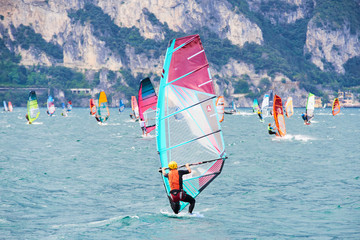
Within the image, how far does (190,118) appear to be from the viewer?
68.5 feet

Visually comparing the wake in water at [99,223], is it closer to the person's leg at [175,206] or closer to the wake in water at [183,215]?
the wake in water at [183,215]

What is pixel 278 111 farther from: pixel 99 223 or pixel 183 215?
pixel 99 223

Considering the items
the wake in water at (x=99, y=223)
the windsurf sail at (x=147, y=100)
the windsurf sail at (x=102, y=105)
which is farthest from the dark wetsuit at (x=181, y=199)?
the windsurf sail at (x=102, y=105)

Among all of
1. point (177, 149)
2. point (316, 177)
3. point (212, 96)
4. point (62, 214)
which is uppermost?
Result: point (212, 96)

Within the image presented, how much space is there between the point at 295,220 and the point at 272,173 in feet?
40.4

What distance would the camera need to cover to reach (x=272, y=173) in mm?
32562

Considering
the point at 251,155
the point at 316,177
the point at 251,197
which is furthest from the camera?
the point at 251,155

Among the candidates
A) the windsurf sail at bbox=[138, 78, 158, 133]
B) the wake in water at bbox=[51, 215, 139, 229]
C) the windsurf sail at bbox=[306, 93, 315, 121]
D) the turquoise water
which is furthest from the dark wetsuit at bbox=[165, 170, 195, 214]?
the windsurf sail at bbox=[306, 93, 315, 121]

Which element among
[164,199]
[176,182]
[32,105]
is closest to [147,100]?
[164,199]

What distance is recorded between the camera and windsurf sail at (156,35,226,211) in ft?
66.9

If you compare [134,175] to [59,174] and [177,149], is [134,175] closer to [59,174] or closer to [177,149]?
[59,174]

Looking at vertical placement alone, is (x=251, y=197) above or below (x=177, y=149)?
below

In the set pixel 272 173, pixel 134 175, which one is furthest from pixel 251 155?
pixel 134 175

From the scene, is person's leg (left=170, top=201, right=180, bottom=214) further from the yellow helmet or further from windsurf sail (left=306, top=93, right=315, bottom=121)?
windsurf sail (left=306, top=93, right=315, bottom=121)
